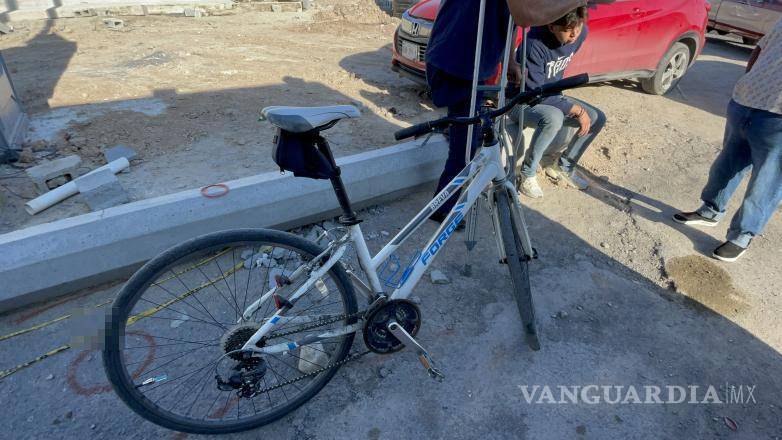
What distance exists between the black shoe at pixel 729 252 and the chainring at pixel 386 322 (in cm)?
279

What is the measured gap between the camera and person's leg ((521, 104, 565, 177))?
13.3 ft

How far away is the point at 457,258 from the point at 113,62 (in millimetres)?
6884

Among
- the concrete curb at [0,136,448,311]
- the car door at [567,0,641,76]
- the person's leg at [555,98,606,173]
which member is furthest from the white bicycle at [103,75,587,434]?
the car door at [567,0,641,76]

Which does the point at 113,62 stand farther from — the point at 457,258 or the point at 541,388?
the point at 541,388

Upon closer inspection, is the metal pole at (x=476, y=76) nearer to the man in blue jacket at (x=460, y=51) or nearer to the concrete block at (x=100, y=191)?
the man in blue jacket at (x=460, y=51)

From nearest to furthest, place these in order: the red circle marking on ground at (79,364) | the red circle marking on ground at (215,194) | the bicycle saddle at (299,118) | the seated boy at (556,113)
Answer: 1. the bicycle saddle at (299,118)
2. the red circle marking on ground at (79,364)
3. the red circle marking on ground at (215,194)
4. the seated boy at (556,113)

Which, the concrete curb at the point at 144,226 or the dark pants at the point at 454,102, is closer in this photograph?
the concrete curb at the point at 144,226

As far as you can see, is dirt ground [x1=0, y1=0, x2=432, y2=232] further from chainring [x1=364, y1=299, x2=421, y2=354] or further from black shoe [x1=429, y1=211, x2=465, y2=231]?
chainring [x1=364, y1=299, x2=421, y2=354]

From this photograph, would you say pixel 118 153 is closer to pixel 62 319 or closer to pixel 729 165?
pixel 62 319

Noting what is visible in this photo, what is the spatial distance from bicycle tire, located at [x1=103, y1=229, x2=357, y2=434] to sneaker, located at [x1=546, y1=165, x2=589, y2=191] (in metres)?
3.16

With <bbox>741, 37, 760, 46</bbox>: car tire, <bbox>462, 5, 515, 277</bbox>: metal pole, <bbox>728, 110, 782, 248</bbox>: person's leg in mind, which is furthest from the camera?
<bbox>741, 37, 760, 46</bbox>: car tire

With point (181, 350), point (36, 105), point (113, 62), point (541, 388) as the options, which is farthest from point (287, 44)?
point (541, 388)

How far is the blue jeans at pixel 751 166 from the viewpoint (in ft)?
10.7

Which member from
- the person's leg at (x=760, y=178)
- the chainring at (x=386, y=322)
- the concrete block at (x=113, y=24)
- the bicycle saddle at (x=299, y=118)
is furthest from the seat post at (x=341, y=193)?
the concrete block at (x=113, y=24)
